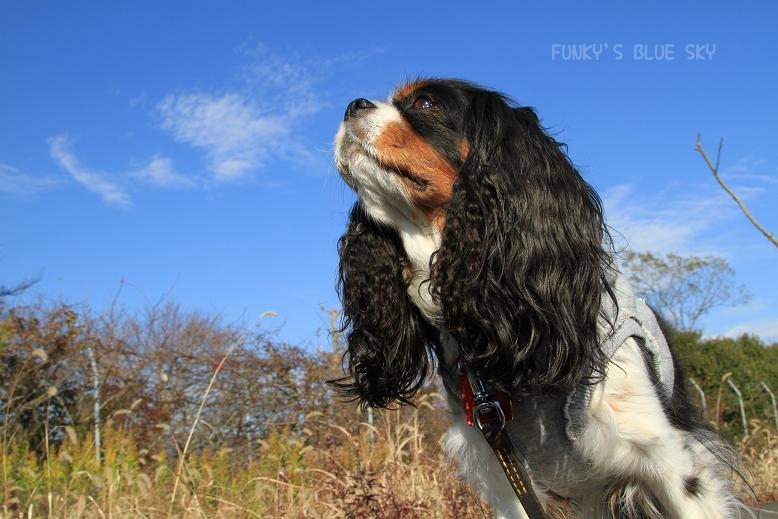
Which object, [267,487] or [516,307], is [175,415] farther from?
[516,307]

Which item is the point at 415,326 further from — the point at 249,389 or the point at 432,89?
the point at 249,389

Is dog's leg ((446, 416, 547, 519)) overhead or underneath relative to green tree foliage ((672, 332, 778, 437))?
underneath

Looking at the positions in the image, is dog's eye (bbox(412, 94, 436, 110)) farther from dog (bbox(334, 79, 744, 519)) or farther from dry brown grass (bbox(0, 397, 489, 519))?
dry brown grass (bbox(0, 397, 489, 519))

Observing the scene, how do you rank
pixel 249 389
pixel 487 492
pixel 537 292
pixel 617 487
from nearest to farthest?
pixel 537 292, pixel 617 487, pixel 487 492, pixel 249 389

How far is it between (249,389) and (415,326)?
4.54 metres

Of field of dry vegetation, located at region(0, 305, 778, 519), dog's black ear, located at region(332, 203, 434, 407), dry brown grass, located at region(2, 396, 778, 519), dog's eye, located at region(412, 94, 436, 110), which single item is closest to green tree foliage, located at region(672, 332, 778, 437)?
field of dry vegetation, located at region(0, 305, 778, 519)

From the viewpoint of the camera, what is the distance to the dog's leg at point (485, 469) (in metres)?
2.77

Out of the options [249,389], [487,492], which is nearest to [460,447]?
[487,492]

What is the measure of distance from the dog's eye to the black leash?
0.98 m

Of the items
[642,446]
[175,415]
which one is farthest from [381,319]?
[175,415]

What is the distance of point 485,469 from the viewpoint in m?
2.80

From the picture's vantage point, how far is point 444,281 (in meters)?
2.56

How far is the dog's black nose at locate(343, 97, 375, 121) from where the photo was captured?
2.67 m

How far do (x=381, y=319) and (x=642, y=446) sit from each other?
3.35ft
